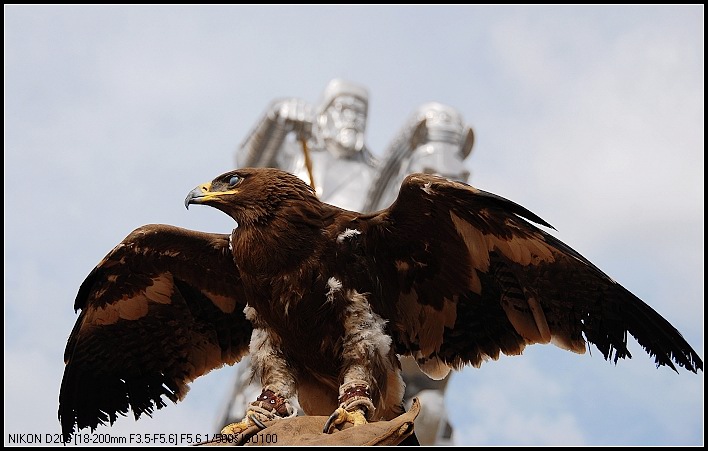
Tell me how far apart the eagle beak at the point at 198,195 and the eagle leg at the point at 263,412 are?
948 mm

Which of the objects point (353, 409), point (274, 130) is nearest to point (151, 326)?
point (353, 409)

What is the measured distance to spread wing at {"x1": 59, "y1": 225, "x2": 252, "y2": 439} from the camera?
4398 millimetres

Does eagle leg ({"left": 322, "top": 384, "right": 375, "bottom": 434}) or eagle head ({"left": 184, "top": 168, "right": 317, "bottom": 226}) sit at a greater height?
eagle head ({"left": 184, "top": 168, "right": 317, "bottom": 226})

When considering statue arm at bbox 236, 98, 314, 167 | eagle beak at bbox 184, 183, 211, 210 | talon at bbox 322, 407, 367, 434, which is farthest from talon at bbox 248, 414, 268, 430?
statue arm at bbox 236, 98, 314, 167

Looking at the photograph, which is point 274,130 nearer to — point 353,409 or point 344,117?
point 344,117

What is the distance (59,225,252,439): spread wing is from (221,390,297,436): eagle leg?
701mm

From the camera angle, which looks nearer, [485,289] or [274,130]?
[485,289]

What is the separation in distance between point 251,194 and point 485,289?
1.25m

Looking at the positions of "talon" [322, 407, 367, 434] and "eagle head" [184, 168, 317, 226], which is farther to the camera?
"eagle head" [184, 168, 317, 226]

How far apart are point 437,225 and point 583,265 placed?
707 millimetres

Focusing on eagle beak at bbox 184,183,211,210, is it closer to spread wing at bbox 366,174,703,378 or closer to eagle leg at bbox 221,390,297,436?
spread wing at bbox 366,174,703,378

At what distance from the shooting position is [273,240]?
396 cm

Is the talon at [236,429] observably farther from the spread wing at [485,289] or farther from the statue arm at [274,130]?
the statue arm at [274,130]

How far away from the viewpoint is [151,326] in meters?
4.55
